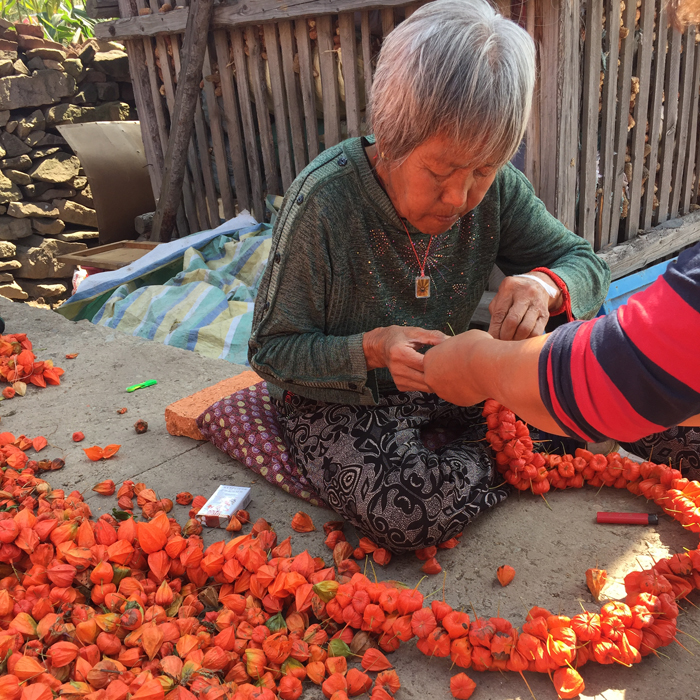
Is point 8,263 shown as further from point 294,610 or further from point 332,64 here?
point 294,610

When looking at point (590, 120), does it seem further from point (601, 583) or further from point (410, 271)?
point (601, 583)

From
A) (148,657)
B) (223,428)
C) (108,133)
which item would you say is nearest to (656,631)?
(148,657)

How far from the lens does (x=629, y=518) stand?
1856 millimetres

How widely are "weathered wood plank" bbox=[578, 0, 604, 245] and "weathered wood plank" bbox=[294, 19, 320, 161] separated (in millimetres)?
1669

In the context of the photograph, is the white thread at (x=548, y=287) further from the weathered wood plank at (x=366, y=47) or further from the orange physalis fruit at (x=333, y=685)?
the weathered wood plank at (x=366, y=47)

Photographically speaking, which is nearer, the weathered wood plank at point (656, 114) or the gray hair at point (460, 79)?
the gray hair at point (460, 79)

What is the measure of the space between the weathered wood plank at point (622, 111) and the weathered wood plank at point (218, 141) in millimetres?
2752

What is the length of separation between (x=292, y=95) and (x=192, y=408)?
2560 mm

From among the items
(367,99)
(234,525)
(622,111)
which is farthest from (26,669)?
(622,111)

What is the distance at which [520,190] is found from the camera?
2041mm

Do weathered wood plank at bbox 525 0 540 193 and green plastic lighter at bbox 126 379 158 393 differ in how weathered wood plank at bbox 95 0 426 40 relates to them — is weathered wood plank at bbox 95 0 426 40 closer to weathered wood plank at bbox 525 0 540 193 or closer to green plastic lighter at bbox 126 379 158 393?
weathered wood plank at bbox 525 0 540 193

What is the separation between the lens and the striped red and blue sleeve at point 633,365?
89 centimetres

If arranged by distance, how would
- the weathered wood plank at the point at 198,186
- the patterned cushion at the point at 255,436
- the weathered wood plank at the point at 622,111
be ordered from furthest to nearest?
the weathered wood plank at the point at 198,186
the weathered wood plank at the point at 622,111
the patterned cushion at the point at 255,436

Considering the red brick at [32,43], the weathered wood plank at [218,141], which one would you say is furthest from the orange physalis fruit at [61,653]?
the red brick at [32,43]
